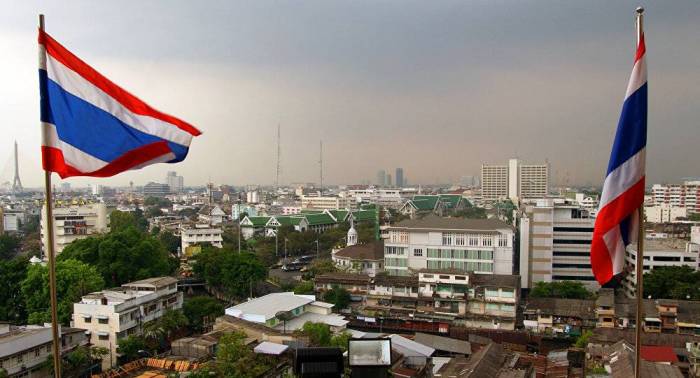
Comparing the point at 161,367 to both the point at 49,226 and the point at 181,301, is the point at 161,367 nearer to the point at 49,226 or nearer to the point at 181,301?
the point at 181,301

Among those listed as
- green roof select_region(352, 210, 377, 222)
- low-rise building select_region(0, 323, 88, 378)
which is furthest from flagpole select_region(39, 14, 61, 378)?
green roof select_region(352, 210, 377, 222)

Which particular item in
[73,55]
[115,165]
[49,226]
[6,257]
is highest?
[73,55]

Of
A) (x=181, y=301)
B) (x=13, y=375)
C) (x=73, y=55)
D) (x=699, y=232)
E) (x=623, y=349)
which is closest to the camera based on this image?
(x=73, y=55)

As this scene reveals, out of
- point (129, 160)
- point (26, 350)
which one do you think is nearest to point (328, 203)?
point (26, 350)

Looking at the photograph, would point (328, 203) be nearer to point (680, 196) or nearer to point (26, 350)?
point (680, 196)

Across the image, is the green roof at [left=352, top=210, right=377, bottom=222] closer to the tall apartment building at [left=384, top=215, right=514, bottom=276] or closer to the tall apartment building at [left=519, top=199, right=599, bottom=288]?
the tall apartment building at [left=384, top=215, right=514, bottom=276]

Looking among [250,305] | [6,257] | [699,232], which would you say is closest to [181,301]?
[250,305]

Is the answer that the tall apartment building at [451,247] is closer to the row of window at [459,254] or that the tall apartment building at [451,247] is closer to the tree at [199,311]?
the row of window at [459,254]
